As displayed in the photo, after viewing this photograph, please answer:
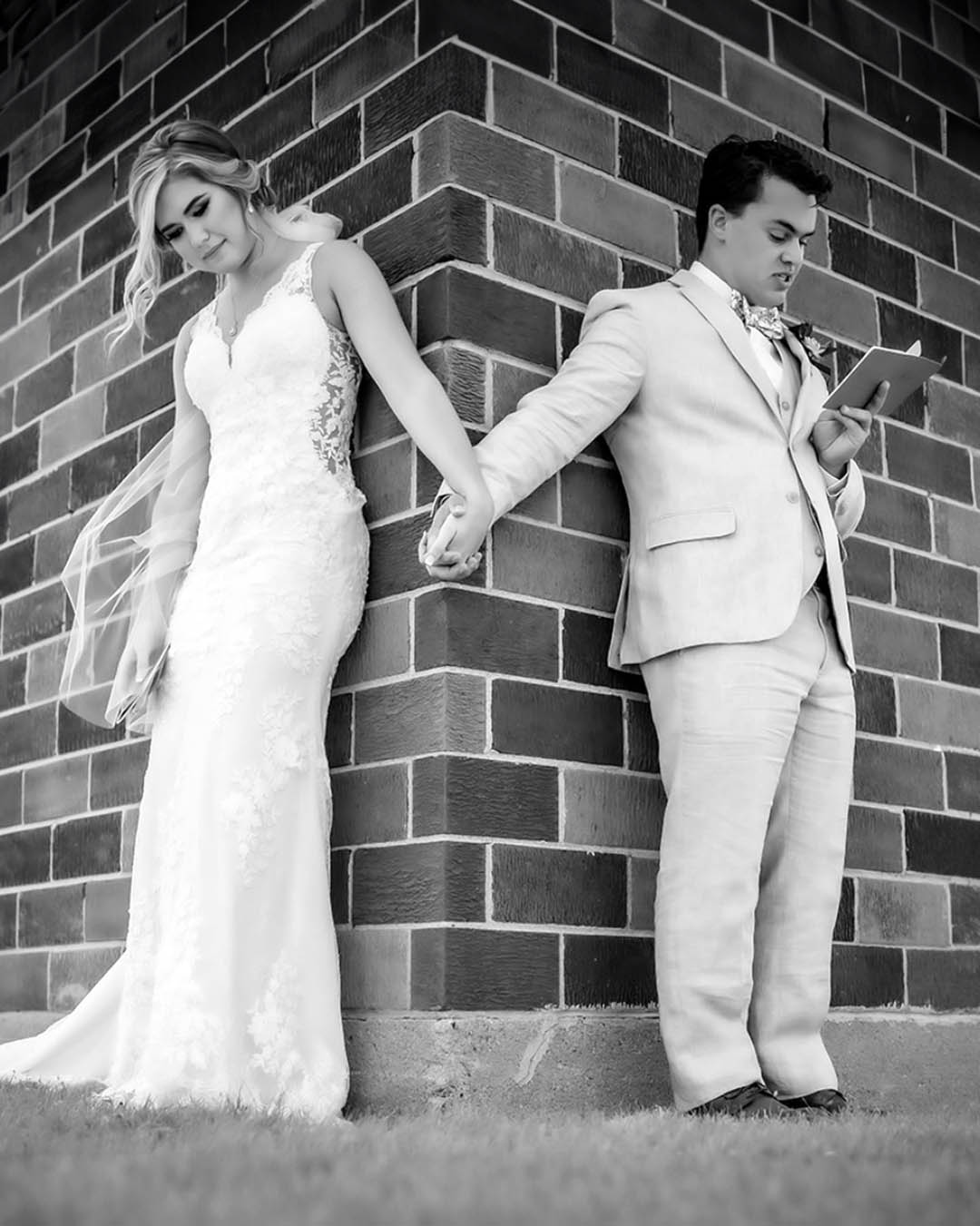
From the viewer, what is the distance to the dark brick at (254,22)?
3527mm

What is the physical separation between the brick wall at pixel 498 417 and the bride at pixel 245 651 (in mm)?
130

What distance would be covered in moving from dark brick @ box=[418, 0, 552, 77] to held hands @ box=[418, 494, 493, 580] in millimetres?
964

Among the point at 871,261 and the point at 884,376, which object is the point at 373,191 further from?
the point at 871,261

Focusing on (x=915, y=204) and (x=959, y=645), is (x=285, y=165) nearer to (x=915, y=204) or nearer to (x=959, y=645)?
(x=915, y=204)

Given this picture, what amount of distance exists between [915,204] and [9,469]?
8.07 ft

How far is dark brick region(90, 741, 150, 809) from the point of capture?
12.0 feet

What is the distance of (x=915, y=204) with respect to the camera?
4.05 metres

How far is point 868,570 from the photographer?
366 centimetres

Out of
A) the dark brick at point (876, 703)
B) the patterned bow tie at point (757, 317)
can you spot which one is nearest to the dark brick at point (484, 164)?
the patterned bow tie at point (757, 317)

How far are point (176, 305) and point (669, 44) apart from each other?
1.25 meters

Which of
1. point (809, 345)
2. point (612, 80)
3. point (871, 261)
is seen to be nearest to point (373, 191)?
point (612, 80)

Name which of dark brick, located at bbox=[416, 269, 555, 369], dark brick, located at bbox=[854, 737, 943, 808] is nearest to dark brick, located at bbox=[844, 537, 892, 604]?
dark brick, located at bbox=[854, 737, 943, 808]

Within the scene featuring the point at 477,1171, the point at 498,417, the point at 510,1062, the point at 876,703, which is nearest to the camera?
the point at 477,1171

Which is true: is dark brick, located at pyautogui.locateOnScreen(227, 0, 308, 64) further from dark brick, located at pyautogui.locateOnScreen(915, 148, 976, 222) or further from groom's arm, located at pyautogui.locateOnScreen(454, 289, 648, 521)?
dark brick, located at pyautogui.locateOnScreen(915, 148, 976, 222)
